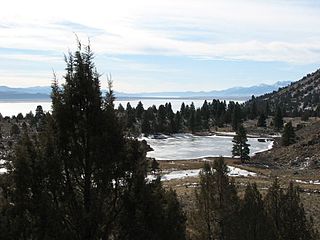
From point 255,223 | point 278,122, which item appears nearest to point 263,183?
point 255,223

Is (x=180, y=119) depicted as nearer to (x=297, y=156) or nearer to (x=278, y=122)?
(x=278, y=122)

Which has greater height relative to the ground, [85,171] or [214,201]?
[85,171]


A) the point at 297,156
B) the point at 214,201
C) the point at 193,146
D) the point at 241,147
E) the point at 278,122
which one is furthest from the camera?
the point at 278,122

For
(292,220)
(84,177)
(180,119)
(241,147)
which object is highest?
(180,119)

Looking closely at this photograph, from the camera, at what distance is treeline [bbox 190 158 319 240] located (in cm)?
1831

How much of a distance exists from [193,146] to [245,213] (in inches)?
4043

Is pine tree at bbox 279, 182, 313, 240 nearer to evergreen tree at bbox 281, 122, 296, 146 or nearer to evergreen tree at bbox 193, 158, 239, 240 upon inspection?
evergreen tree at bbox 193, 158, 239, 240

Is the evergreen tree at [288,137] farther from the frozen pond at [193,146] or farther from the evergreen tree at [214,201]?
the evergreen tree at [214,201]

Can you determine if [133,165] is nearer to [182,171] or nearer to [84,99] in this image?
[84,99]

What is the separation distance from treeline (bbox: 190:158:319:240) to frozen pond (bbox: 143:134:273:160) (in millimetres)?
75514

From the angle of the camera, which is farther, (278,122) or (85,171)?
(278,122)

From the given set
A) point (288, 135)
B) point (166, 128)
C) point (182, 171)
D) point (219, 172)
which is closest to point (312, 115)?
point (166, 128)

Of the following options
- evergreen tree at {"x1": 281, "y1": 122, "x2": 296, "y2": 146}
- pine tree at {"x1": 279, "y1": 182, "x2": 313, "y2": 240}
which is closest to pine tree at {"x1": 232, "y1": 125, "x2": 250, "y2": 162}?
evergreen tree at {"x1": 281, "y1": 122, "x2": 296, "y2": 146}

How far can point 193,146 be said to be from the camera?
12106 centimetres
